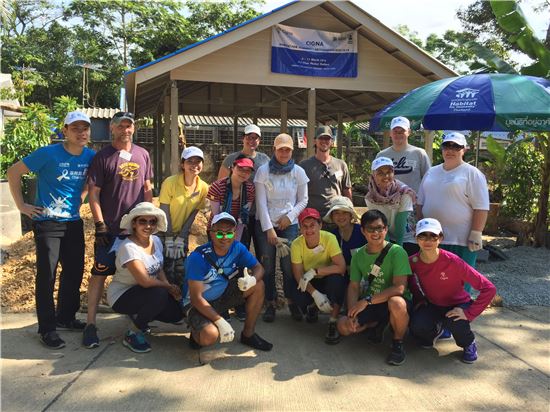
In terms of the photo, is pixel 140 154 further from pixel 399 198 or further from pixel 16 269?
pixel 16 269

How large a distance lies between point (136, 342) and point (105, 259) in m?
0.75

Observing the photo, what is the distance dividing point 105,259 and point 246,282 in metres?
1.24

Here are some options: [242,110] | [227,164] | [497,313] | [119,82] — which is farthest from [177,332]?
[119,82]

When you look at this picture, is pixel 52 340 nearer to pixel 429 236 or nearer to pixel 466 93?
pixel 429 236

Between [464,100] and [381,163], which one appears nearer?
[381,163]

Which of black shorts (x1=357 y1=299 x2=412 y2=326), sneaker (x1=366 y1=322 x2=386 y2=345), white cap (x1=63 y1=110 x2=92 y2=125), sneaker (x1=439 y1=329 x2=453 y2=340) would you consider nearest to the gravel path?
sneaker (x1=439 y1=329 x2=453 y2=340)

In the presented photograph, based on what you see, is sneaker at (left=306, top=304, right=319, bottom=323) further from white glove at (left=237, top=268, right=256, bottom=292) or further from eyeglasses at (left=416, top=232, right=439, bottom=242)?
eyeglasses at (left=416, top=232, right=439, bottom=242)

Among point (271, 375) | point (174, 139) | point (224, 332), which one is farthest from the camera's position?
point (174, 139)

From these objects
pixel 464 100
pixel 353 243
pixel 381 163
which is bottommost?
pixel 353 243

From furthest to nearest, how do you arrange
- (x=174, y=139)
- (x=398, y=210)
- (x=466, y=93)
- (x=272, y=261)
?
1. (x=174, y=139)
2. (x=466, y=93)
3. (x=272, y=261)
4. (x=398, y=210)

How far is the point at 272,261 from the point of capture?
455 centimetres

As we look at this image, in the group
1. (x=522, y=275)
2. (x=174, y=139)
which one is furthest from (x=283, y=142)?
(x=174, y=139)

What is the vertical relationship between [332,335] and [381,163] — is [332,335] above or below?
below

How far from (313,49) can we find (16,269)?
6535 mm
